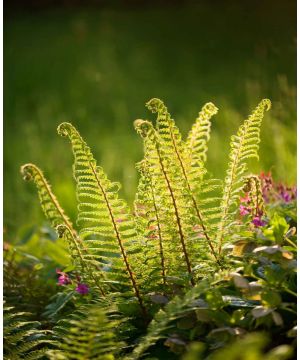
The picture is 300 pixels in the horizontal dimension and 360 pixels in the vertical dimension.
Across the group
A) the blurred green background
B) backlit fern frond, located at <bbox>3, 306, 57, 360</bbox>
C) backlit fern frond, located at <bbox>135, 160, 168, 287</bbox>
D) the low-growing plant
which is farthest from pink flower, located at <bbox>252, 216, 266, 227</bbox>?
the blurred green background

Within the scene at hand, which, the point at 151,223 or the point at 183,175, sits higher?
the point at 183,175

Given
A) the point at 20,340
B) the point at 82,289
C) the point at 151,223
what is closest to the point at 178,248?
the point at 151,223

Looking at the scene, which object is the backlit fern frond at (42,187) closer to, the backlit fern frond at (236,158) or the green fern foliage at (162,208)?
the green fern foliage at (162,208)

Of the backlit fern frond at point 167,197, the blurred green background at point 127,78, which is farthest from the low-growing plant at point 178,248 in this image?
the blurred green background at point 127,78

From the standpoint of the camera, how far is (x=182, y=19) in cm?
1320

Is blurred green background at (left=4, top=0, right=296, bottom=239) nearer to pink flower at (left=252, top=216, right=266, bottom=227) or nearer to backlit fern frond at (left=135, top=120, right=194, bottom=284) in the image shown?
pink flower at (left=252, top=216, right=266, bottom=227)

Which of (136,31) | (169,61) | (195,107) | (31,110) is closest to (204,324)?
(195,107)

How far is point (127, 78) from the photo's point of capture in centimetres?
1047

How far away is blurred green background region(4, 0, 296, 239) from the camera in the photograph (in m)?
5.62

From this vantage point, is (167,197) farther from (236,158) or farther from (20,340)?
(20,340)

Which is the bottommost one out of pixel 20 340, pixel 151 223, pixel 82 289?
pixel 20 340

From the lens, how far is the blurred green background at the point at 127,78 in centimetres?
562

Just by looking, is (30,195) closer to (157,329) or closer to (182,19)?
(157,329)

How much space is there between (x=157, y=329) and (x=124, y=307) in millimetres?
401
